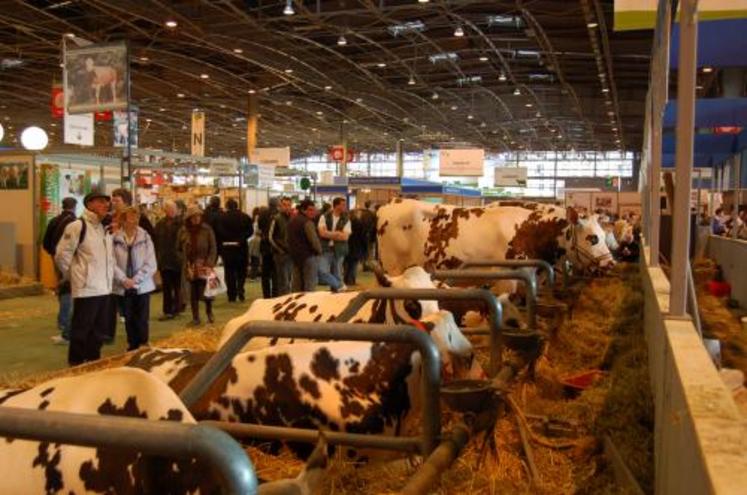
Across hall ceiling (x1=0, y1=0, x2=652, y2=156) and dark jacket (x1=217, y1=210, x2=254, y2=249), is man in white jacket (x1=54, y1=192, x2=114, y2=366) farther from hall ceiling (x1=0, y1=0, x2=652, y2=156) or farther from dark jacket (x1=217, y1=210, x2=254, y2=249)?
hall ceiling (x1=0, y1=0, x2=652, y2=156)

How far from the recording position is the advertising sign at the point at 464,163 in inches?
1021

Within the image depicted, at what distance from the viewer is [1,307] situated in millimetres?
11516

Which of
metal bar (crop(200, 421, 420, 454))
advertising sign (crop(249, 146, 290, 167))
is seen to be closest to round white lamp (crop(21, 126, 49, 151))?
advertising sign (crop(249, 146, 290, 167))

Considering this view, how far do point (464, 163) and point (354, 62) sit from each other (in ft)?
20.9

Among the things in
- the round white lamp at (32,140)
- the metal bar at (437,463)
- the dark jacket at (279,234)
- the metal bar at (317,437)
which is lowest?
the metal bar at (317,437)

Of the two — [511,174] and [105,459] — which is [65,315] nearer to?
[105,459]

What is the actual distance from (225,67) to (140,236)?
1554cm

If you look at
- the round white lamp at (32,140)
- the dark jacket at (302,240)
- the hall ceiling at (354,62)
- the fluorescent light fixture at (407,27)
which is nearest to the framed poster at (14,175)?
the round white lamp at (32,140)

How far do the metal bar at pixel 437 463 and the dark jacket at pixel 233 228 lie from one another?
32.0 ft

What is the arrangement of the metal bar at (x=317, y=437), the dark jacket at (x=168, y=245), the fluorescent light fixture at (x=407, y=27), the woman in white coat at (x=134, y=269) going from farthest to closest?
1. the fluorescent light fixture at (x=407, y=27)
2. the dark jacket at (x=168, y=245)
3. the woman in white coat at (x=134, y=269)
4. the metal bar at (x=317, y=437)

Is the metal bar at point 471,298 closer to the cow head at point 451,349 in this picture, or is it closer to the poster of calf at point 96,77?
the cow head at point 451,349

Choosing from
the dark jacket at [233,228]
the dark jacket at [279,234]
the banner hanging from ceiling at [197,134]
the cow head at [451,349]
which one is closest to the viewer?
the cow head at [451,349]

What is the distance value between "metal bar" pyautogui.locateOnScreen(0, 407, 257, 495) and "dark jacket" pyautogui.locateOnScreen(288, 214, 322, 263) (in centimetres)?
890

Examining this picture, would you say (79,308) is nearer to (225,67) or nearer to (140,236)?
(140,236)
